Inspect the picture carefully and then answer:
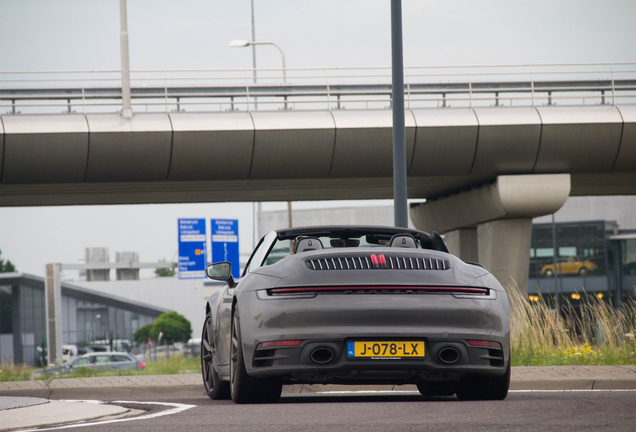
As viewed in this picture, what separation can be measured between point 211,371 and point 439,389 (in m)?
1.98

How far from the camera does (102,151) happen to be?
19.8 meters

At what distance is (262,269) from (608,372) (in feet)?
Result: 18.4

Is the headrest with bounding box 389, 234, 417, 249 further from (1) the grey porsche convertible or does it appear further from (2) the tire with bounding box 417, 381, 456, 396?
(2) the tire with bounding box 417, 381, 456, 396

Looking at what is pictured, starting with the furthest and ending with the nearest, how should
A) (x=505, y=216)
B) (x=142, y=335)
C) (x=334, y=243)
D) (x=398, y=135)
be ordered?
(x=142, y=335) → (x=505, y=216) → (x=398, y=135) → (x=334, y=243)

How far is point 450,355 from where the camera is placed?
5.55m

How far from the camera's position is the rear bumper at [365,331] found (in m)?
5.41

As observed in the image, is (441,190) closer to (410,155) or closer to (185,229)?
(410,155)

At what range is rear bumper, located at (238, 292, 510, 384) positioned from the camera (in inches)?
213

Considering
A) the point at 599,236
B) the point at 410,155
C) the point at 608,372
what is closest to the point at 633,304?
the point at 608,372

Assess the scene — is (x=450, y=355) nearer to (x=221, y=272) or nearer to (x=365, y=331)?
(x=365, y=331)

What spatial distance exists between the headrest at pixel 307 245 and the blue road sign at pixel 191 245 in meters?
18.6

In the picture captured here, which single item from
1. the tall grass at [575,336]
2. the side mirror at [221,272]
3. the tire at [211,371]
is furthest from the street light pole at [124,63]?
the side mirror at [221,272]

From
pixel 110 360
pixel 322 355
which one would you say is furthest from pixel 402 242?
pixel 110 360

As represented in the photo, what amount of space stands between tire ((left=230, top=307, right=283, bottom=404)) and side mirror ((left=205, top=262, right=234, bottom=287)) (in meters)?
0.74
